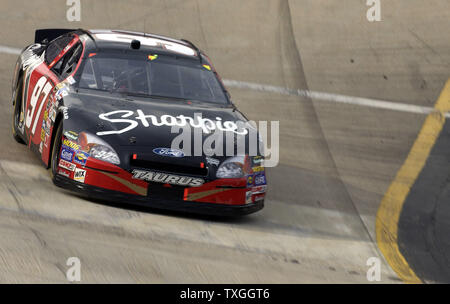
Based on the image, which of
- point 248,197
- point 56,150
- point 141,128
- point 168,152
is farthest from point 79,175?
point 248,197

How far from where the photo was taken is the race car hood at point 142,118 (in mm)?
8188

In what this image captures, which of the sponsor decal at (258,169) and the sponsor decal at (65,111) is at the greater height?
the sponsor decal at (65,111)

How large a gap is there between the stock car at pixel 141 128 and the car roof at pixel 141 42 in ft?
0.04

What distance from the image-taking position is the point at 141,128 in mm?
8305

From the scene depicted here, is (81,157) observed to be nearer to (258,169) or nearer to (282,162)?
(258,169)

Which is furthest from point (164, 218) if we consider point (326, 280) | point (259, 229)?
point (326, 280)

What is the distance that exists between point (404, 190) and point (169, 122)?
10.1 ft

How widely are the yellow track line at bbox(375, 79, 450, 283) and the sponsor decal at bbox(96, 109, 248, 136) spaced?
1.64 metres

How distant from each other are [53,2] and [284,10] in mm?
3963

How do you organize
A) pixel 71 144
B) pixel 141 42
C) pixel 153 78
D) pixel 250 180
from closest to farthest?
pixel 71 144, pixel 250 180, pixel 153 78, pixel 141 42

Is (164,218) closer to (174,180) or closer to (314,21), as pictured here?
(174,180)

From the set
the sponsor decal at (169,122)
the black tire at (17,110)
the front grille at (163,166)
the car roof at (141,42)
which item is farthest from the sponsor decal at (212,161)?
the black tire at (17,110)

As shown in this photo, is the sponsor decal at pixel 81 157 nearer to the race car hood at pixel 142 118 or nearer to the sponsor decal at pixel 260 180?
the race car hood at pixel 142 118

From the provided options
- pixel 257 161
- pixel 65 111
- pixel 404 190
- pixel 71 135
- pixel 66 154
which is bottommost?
pixel 404 190
